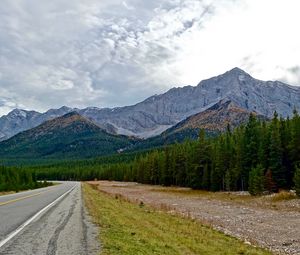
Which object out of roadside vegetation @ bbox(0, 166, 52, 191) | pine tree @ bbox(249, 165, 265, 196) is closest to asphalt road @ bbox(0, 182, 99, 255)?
pine tree @ bbox(249, 165, 265, 196)

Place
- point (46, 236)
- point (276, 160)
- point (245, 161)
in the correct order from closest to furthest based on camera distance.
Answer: point (46, 236), point (276, 160), point (245, 161)

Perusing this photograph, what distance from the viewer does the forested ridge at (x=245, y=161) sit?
212ft

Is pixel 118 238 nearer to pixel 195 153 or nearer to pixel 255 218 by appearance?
pixel 255 218

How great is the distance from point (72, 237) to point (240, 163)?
65.7 metres

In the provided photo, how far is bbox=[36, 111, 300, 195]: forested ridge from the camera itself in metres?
64.6

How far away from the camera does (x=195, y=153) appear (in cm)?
9350

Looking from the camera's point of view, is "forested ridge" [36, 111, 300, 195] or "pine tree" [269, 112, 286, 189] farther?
"pine tree" [269, 112, 286, 189]

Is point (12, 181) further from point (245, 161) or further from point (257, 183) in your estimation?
point (257, 183)

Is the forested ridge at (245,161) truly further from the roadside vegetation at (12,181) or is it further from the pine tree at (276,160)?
the roadside vegetation at (12,181)

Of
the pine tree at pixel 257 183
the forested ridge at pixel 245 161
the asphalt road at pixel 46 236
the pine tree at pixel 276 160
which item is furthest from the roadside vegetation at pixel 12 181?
the asphalt road at pixel 46 236

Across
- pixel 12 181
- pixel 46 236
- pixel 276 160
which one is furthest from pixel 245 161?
pixel 46 236

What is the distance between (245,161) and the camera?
75312 millimetres

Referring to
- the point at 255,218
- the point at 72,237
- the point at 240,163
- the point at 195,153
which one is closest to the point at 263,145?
the point at 240,163

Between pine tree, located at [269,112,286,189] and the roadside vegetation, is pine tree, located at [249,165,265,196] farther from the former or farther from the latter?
the roadside vegetation
